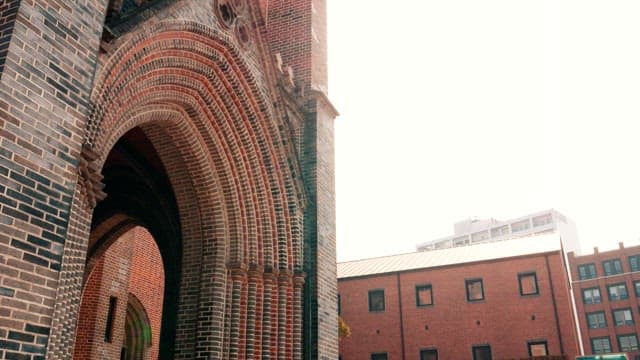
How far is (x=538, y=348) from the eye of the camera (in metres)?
27.4

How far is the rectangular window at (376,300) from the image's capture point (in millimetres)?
32469

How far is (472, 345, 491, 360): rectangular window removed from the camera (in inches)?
1126

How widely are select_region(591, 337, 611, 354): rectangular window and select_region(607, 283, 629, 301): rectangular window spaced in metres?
4.13

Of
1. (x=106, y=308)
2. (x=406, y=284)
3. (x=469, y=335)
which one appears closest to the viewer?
(x=106, y=308)

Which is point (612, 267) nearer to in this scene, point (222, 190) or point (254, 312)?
point (254, 312)

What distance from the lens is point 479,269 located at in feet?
99.2

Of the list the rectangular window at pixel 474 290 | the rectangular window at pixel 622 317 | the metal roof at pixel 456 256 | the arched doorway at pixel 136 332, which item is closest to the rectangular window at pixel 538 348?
the rectangular window at pixel 474 290

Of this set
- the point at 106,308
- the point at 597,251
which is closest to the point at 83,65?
the point at 106,308

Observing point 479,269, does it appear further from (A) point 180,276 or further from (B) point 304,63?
(A) point 180,276

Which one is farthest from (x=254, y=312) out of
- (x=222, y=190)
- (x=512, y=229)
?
(x=512, y=229)

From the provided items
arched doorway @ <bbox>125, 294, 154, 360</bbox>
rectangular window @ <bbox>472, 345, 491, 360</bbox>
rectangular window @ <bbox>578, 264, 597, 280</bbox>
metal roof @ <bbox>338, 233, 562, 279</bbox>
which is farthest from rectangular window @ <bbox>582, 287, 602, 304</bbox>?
arched doorway @ <bbox>125, 294, 154, 360</bbox>

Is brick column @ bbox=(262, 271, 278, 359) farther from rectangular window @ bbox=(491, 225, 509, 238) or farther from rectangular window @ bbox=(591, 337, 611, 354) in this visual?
rectangular window @ bbox=(491, 225, 509, 238)

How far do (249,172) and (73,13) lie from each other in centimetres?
433

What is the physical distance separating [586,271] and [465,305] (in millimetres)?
37571
